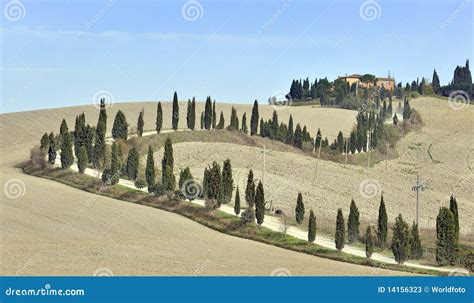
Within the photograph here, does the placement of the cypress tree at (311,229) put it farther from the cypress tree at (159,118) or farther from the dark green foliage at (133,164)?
the cypress tree at (159,118)

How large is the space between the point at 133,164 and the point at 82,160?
186 inches

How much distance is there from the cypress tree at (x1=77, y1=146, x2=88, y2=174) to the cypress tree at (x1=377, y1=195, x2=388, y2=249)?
29.9 metres

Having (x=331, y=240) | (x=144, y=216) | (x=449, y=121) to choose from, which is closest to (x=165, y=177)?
(x=144, y=216)

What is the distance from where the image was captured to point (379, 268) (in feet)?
140

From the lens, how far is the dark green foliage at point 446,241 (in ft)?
150

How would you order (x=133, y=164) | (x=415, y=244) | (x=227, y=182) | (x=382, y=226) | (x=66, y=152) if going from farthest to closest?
(x=66, y=152)
(x=133, y=164)
(x=227, y=182)
(x=382, y=226)
(x=415, y=244)

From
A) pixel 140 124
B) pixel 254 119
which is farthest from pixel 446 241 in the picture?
pixel 254 119

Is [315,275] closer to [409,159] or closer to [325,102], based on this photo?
[409,159]

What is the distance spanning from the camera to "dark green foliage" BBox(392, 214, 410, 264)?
147 ft

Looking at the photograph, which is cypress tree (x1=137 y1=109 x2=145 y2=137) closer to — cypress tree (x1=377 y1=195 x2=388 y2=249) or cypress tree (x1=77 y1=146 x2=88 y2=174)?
cypress tree (x1=77 y1=146 x2=88 y2=174)

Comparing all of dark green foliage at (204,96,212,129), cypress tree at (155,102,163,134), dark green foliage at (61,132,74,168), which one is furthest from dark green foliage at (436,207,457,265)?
dark green foliage at (204,96,212,129)

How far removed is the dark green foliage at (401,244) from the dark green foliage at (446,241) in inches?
76.6

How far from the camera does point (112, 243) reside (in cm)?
4391

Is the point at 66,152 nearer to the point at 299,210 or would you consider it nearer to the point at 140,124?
the point at 140,124
